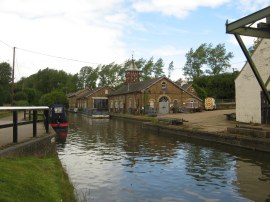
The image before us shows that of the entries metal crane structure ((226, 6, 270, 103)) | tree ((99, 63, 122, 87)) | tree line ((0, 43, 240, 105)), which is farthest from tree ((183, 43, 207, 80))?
metal crane structure ((226, 6, 270, 103))

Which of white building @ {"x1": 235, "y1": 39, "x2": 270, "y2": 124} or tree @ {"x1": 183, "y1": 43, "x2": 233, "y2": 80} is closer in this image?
white building @ {"x1": 235, "y1": 39, "x2": 270, "y2": 124}

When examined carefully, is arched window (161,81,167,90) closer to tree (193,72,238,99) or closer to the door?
the door

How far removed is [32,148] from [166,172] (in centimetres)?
492

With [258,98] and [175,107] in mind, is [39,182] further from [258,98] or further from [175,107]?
[175,107]

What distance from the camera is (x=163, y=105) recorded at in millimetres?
51156

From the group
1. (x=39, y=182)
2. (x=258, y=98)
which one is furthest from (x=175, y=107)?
(x=39, y=182)

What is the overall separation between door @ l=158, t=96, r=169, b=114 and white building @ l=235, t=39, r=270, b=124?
2344 centimetres

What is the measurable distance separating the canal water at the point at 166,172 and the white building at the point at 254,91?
7.82 metres

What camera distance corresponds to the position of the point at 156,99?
51.4 m

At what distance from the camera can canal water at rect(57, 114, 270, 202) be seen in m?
8.85

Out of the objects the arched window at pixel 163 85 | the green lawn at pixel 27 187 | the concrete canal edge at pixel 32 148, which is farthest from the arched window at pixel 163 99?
the green lawn at pixel 27 187

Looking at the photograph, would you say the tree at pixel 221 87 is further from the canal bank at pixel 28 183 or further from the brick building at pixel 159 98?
the canal bank at pixel 28 183

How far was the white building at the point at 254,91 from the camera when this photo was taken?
78.1 ft

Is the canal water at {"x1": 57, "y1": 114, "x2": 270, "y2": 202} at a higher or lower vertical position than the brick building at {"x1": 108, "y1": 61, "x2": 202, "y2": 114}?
lower
